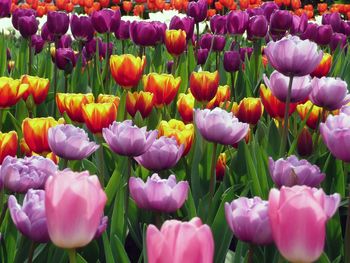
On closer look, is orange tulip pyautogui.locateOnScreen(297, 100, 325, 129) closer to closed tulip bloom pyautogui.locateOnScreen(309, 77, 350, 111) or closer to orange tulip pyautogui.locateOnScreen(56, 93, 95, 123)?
closed tulip bloom pyautogui.locateOnScreen(309, 77, 350, 111)

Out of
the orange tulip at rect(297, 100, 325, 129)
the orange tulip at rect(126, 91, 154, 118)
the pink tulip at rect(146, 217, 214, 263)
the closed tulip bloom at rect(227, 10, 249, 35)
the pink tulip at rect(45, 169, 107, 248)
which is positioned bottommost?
the closed tulip bloom at rect(227, 10, 249, 35)

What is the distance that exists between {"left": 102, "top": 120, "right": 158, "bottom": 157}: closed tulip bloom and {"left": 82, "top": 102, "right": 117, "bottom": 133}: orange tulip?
0.93ft

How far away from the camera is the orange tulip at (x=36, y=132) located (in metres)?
1.77

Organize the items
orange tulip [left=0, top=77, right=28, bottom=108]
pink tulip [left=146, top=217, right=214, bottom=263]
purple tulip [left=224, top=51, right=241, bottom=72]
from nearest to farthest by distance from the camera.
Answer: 1. pink tulip [left=146, top=217, right=214, bottom=263]
2. orange tulip [left=0, top=77, right=28, bottom=108]
3. purple tulip [left=224, top=51, right=241, bottom=72]

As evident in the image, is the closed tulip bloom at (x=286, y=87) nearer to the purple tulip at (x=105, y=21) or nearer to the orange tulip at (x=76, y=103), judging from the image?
the orange tulip at (x=76, y=103)

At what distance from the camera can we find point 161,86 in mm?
2336

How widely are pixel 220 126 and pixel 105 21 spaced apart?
1.76 metres

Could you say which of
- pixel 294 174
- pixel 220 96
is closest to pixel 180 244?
pixel 294 174

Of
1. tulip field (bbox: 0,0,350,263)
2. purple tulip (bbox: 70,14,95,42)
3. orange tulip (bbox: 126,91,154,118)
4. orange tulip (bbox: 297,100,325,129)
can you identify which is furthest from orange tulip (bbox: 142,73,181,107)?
purple tulip (bbox: 70,14,95,42)

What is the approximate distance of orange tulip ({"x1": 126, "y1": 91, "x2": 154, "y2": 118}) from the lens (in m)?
2.16

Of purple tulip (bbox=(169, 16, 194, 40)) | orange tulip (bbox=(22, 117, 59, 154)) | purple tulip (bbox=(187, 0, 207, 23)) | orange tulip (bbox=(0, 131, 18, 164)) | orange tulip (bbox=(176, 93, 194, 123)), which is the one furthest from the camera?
purple tulip (bbox=(187, 0, 207, 23))

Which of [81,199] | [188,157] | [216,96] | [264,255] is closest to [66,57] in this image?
[216,96]

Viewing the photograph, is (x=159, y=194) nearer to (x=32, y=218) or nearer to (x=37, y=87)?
(x=32, y=218)

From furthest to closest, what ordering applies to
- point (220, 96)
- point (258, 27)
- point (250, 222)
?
point (258, 27)
point (220, 96)
point (250, 222)
